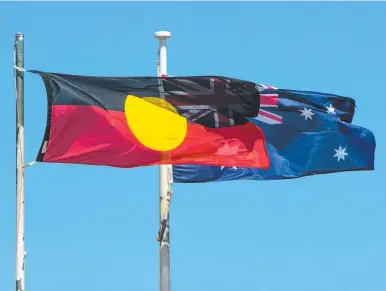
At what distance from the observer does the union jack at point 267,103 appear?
3694 centimetres

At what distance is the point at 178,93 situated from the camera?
116 feet

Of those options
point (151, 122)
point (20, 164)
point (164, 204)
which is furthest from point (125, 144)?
point (20, 164)

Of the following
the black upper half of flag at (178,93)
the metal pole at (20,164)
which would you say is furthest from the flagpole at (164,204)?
the metal pole at (20,164)

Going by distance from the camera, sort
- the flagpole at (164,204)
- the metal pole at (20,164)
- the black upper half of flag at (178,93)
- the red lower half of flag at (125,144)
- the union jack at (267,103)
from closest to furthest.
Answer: the metal pole at (20,164), the red lower half of flag at (125,144), the black upper half of flag at (178,93), the flagpole at (164,204), the union jack at (267,103)

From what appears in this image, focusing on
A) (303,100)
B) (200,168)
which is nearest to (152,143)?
(200,168)

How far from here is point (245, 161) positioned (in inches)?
1398

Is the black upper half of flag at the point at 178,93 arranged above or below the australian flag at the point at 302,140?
above

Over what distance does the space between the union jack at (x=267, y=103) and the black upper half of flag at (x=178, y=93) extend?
333 millimetres

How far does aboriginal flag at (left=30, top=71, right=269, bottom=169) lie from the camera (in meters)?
33.0

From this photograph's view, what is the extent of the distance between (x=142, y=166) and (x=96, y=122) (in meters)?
1.59

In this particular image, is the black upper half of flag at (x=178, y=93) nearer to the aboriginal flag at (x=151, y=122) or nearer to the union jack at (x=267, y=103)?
the aboriginal flag at (x=151, y=122)

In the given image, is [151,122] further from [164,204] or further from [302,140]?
[302,140]

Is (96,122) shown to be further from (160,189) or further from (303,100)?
(303,100)

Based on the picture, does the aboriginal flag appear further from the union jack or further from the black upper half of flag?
the union jack
